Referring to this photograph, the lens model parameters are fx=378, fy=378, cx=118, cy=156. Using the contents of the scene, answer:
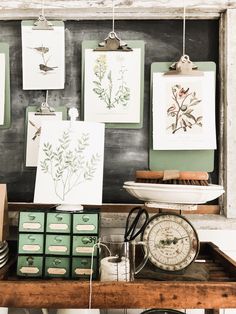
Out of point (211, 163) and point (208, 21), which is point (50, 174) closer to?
point (211, 163)

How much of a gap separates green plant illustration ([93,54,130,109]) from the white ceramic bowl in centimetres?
54

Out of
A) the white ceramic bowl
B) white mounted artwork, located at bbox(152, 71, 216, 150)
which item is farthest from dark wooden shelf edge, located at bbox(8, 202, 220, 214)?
the white ceramic bowl

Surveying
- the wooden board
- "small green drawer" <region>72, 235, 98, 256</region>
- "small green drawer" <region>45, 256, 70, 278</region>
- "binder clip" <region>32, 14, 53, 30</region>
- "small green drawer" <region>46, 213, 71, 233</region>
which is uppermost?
"binder clip" <region>32, 14, 53, 30</region>

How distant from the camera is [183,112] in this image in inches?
68.9

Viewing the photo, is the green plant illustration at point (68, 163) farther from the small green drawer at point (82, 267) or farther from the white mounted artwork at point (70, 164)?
the small green drawer at point (82, 267)

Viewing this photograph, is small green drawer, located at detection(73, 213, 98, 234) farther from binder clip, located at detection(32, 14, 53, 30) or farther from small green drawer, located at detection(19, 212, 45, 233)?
binder clip, located at detection(32, 14, 53, 30)

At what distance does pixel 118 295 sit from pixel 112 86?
0.96 meters

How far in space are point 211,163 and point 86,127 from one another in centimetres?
69

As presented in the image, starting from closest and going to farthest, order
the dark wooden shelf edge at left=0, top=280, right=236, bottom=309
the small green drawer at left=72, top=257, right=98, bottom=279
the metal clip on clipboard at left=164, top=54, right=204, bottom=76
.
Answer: the dark wooden shelf edge at left=0, top=280, right=236, bottom=309 < the small green drawer at left=72, top=257, right=98, bottom=279 < the metal clip on clipboard at left=164, top=54, right=204, bottom=76

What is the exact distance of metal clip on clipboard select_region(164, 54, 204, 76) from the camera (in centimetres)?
171

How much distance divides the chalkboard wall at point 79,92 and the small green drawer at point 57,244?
504mm

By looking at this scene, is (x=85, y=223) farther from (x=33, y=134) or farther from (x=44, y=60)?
(x=44, y=60)

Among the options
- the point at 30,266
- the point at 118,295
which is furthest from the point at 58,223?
the point at 118,295

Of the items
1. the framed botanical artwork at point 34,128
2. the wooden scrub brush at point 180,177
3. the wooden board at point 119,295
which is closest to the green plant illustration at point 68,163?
the wooden scrub brush at point 180,177
